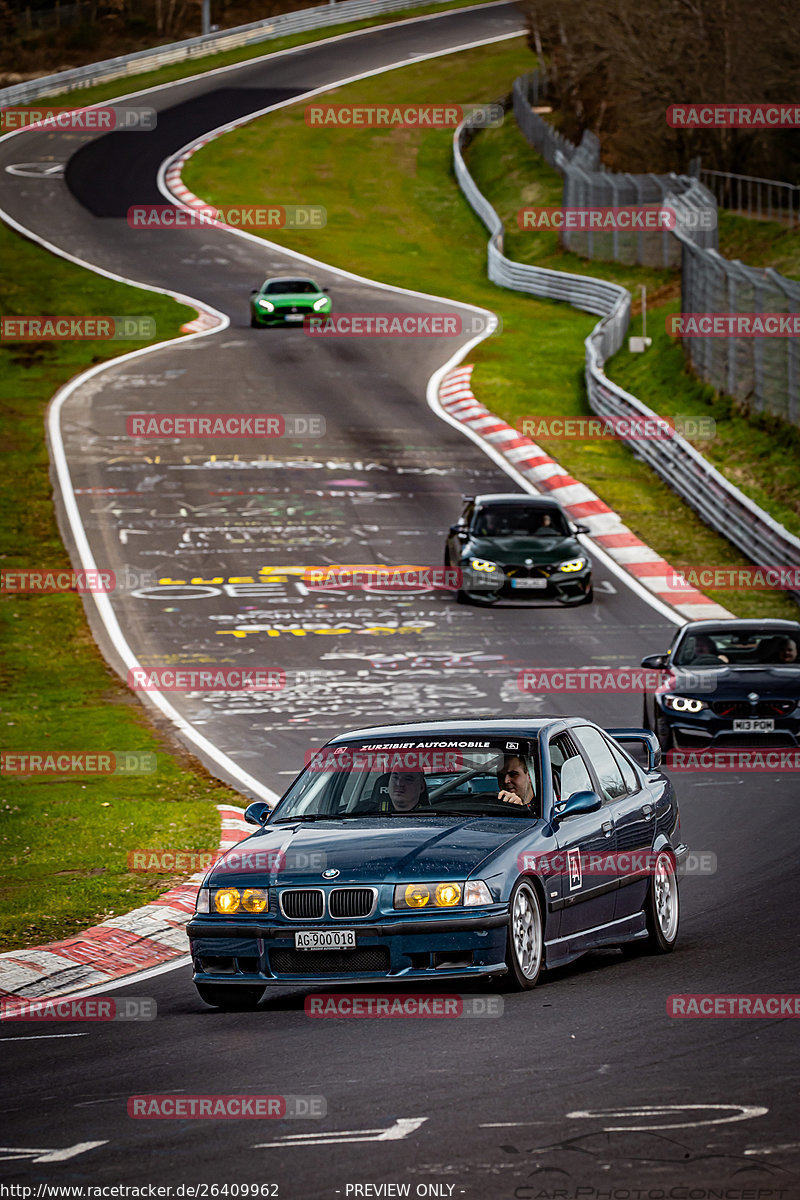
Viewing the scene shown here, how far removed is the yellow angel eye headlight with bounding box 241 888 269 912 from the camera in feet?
30.2

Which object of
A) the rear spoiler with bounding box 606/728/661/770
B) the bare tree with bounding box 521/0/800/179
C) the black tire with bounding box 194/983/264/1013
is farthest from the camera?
the bare tree with bounding box 521/0/800/179

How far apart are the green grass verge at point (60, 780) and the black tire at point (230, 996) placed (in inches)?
93.4

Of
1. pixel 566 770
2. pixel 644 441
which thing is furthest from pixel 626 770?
pixel 644 441

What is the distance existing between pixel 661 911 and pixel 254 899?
2567mm

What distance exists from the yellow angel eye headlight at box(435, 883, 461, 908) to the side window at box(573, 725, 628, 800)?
185cm

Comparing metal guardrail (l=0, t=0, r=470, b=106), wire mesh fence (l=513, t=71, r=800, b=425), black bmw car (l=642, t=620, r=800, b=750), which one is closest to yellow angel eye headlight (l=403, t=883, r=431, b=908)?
black bmw car (l=642, t=620, r=800, b=750)

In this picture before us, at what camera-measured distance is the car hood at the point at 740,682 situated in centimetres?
1873

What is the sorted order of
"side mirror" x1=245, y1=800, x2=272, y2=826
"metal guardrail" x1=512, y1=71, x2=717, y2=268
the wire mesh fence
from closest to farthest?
"side mirror" x1=245, y1=800, x2=272, y2=826 → the wire mesh fence → "metal guardrail" x1=512, y1=71, x2=717, y2=268

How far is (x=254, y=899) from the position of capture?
9242 mm

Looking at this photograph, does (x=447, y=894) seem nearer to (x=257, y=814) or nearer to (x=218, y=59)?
(x=257, y=814)

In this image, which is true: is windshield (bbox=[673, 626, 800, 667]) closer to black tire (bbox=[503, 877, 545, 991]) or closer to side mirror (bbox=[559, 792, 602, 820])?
side mirror (bbox=[559, 792, 602, 820])

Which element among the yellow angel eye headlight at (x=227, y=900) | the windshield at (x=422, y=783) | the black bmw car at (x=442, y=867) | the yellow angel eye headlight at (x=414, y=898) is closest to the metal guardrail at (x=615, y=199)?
the black bmw car at (x=442, y=867)

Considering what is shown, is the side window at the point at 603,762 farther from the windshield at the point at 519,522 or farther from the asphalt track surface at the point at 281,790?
the windshield at the point at 519,522

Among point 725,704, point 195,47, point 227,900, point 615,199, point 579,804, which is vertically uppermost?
point 195,47
